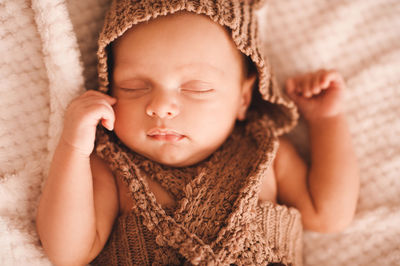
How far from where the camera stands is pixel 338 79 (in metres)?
1.37

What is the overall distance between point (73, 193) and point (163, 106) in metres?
0.35

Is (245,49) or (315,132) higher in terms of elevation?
(245,49)

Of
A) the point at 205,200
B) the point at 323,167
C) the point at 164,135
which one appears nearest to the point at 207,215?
the point at 205,200

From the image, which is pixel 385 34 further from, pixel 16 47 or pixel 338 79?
pixel 16 47

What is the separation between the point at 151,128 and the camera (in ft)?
3.64

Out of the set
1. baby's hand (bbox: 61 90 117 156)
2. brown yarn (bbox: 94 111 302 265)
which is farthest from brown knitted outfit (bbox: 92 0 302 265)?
baby's hand (bbox: 61 90 117 156)

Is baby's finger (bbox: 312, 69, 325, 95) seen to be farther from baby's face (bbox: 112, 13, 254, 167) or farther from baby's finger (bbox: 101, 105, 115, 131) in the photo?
baby's finger (bbox: 101, 105, 115, 131)

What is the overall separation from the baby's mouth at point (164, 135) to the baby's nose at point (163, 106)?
5 centimetres

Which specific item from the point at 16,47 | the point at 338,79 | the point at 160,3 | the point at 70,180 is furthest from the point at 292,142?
the point at 16,47

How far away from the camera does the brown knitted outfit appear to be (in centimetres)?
106

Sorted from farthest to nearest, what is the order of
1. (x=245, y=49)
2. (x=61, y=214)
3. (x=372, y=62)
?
(x=372, y=62) < (x=245, y=49) < (x=61, y=214)

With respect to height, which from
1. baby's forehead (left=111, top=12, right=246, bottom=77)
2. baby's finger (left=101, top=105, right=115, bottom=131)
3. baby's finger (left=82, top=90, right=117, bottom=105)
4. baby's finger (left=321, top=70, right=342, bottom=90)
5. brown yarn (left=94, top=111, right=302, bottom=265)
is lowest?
brown yarn (left=94, top=111, right=302, bottom=265)

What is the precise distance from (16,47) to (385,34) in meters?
1.35

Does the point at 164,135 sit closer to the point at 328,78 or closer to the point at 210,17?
the point at 210,17
